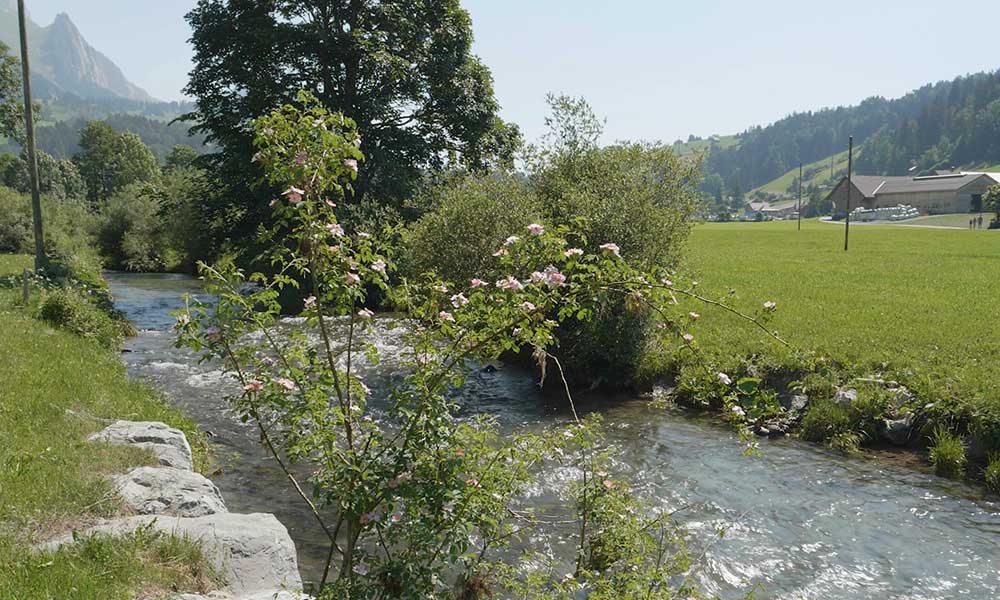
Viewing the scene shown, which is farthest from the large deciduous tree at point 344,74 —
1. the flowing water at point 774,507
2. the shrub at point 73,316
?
the flowing water at point 774,507

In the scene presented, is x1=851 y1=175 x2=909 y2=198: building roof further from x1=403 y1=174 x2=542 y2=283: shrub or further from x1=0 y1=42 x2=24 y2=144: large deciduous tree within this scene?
x1=0 y1=42 x2=24 y2=144: large deciduous tree

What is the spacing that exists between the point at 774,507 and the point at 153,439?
28.9 feet

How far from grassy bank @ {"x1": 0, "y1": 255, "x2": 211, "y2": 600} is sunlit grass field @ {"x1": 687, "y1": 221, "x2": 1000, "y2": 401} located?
507 cm

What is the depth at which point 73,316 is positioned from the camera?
732 inches

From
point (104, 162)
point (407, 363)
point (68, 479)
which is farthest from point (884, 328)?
point (104, 162)

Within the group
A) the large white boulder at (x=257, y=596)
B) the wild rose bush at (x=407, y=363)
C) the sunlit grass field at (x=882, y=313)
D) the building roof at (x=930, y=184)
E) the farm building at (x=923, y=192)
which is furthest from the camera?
the building roof at (x=930, y=184)

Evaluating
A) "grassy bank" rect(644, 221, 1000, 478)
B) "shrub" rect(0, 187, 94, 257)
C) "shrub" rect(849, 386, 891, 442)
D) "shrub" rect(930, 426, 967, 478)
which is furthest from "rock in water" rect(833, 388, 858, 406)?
→ "shrub" rect(0, 187, 94, 257)

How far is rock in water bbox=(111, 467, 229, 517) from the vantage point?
279 inches

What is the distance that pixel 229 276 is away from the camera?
5.18 metres

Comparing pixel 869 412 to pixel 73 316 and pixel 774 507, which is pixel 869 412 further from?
pixel 73 316

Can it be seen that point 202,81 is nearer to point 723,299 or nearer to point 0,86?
point 0,86

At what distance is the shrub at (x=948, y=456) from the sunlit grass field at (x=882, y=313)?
104 centimetres

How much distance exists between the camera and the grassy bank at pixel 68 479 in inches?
203

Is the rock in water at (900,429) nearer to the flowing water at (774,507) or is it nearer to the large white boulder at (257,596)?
the flowing water at (774,507)
